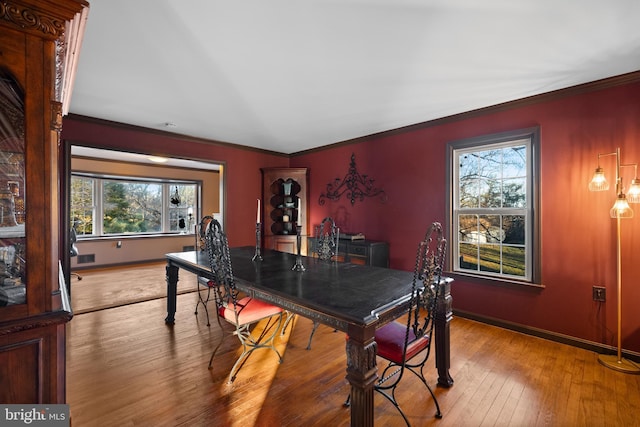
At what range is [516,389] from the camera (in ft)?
6.64

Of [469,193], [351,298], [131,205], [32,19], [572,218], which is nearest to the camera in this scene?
[32,19]

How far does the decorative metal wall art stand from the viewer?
439 centimetres

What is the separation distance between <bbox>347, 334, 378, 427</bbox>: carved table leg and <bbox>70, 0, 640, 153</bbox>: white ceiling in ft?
6.07

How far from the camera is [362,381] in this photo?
52.9 inches

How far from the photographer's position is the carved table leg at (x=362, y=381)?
1.35m

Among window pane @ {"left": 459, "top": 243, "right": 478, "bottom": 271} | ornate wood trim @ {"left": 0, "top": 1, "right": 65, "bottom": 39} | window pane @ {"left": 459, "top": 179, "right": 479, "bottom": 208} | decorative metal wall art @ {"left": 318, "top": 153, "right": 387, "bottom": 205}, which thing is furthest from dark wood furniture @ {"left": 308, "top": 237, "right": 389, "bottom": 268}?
ornate wood trim @ {"left": 0, "top": 1, "right": 65, "bottom": 39}

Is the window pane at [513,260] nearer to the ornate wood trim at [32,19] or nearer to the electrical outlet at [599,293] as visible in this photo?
the electrical outlet at [599,293]

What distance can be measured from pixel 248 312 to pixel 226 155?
11.1 ft

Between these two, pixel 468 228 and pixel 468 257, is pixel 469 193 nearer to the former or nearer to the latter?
pixel 468 228

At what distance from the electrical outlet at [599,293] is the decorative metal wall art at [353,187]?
240cm

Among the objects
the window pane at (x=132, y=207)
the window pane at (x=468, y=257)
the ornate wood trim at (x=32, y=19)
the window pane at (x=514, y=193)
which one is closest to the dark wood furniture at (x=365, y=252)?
the window pane at (x=468, y=257)

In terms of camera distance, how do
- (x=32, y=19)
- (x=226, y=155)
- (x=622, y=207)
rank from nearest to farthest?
(x=32, y=19)
(x=622, y=207)
(x=226, y=155)

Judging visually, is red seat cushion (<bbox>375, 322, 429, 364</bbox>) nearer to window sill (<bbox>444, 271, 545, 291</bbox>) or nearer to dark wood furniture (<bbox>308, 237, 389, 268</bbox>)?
window sill (<bbox>444, 271, 545, 291</bbox>)

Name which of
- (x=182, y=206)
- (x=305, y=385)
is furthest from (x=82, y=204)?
(x=305, y=385)
